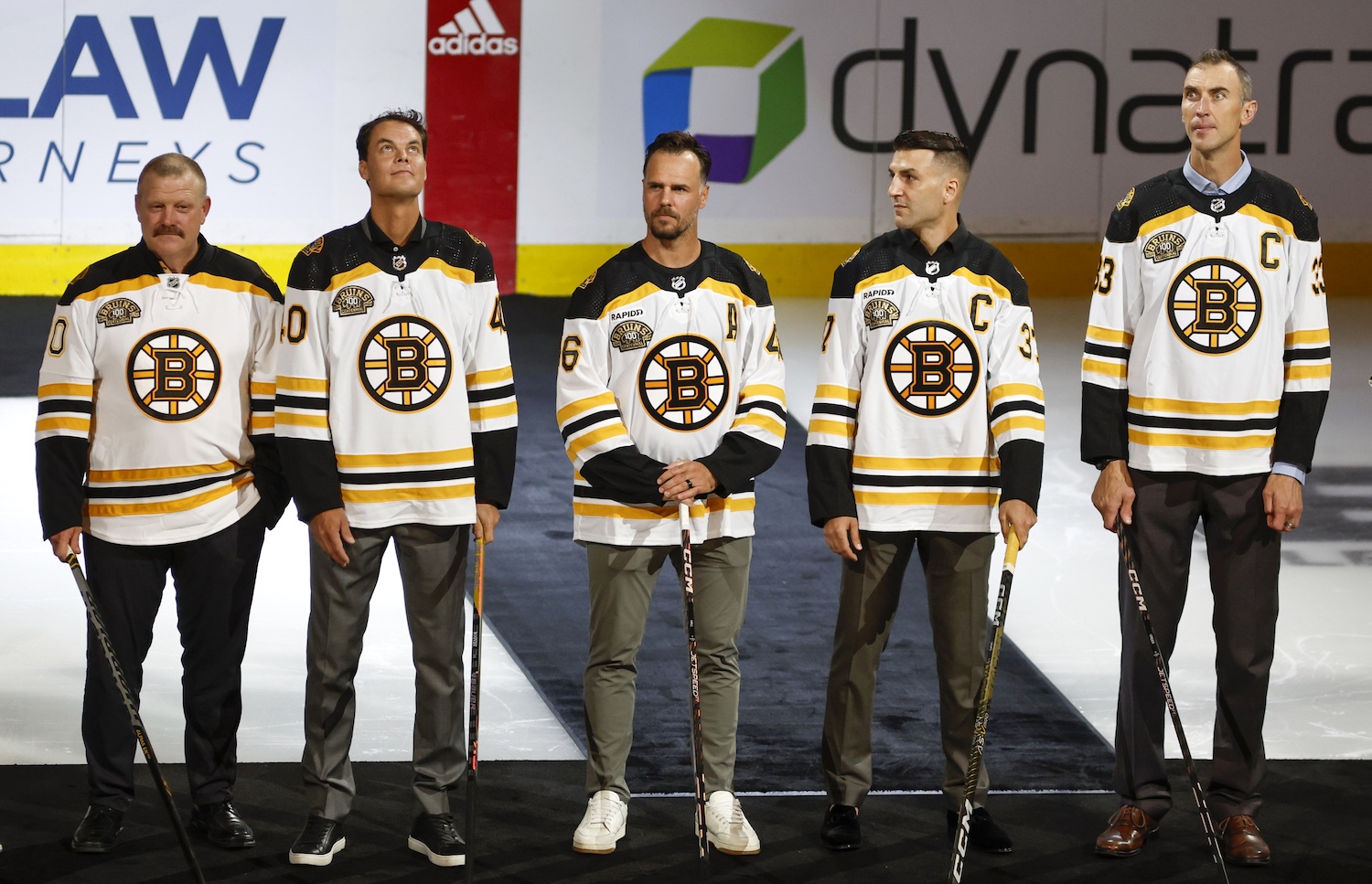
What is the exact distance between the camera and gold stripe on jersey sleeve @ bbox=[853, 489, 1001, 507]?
141 inches

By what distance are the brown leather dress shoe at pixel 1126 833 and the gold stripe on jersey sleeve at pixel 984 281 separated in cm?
112

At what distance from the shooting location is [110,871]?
337 centimetres

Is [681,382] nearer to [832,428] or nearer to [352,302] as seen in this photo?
[832,428]

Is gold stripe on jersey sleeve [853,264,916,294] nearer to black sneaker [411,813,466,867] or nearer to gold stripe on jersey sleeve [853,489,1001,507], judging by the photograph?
gold stripe on jersey sleeve [853,489,1001,507]

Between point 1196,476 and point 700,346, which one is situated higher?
point 700,346

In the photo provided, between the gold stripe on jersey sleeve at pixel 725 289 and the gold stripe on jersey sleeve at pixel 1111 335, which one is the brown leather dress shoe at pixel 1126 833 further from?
the gold stripe on jersey sleeve at pixel 725 289

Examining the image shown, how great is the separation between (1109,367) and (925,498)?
49 centimetres

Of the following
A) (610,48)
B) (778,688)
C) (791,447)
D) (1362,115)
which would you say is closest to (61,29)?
(610,48)

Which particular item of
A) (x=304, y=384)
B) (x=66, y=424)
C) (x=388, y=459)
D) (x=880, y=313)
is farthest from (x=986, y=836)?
(x=66, y=424)

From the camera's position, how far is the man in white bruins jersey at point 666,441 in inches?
139

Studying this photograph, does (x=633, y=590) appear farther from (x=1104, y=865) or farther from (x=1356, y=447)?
(x=1356, y=447)

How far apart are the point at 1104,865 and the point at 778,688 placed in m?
1.27

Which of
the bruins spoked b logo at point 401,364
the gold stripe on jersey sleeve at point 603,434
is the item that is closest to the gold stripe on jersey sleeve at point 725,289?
the gold stripe on jersey sleeve at point 603,434

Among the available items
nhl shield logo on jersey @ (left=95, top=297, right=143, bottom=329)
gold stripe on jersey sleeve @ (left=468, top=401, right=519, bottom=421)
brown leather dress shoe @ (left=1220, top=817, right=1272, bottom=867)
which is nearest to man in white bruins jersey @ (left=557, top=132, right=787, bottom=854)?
gold stripe on jersey sleeve @ (left=468, top=401, right=519, bottom=421)
